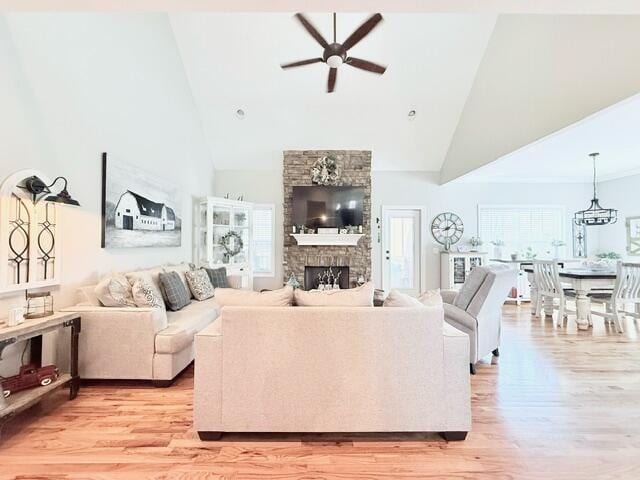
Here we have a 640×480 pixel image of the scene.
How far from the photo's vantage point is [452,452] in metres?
2.12

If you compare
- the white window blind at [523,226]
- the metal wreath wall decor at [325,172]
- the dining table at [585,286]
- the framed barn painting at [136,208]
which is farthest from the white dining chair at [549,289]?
the framed barn painting at [136,208]

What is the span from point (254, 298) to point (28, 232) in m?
2.02

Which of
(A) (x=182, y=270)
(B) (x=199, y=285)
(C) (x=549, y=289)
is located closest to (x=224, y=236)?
(A) (x=182, y=270)

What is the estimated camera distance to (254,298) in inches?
90.1

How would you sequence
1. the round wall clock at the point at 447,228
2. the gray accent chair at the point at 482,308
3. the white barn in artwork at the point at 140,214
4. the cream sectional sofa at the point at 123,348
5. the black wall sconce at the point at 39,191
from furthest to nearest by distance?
the round wall clock at the point at 447,228 → the white barn in artwork at the point at 140,214 → the gray accent chair at the point at 482,308 → the cream sectional sofa at the point at 123,348 → the black wall sconce at the point at 39,191

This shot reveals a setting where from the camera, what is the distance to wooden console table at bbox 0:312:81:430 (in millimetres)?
2202

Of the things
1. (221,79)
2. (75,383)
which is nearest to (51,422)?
(75,383)

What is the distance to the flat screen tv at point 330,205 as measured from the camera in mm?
7289

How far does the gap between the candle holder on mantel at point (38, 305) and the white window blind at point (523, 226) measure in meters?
7.70

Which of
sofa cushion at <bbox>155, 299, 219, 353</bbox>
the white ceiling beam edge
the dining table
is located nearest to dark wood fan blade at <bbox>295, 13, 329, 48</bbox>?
the white ceiling beam edge

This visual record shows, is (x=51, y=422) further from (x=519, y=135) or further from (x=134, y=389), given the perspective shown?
(x=519, y=135)

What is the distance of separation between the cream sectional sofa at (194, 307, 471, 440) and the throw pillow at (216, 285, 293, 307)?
3.4 inches

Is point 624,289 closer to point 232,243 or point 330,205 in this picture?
point 330,205

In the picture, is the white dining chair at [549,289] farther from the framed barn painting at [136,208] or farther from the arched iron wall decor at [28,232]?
the arched iron wall decor at [28,232]
